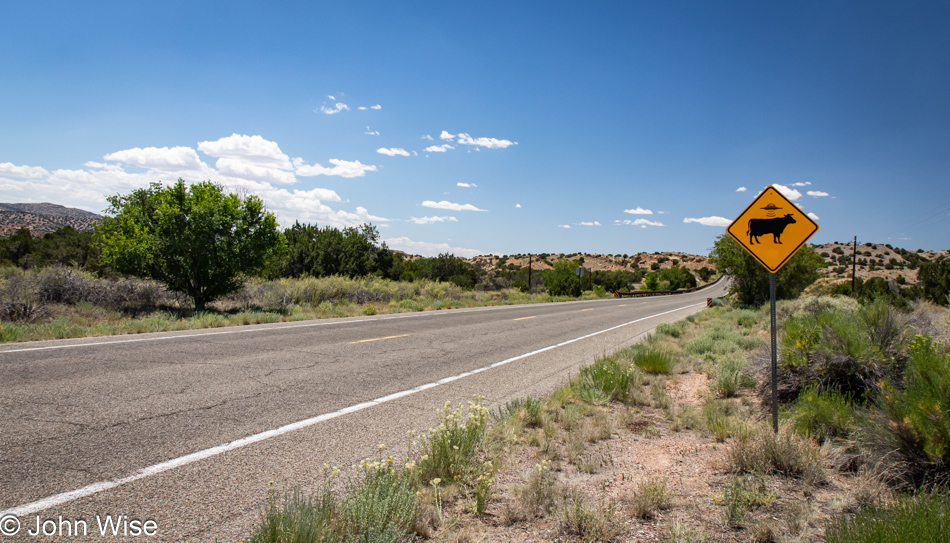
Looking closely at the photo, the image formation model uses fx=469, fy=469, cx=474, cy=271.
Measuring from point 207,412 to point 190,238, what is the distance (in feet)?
41.1

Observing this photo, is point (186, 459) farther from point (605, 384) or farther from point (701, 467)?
point (605, 384)

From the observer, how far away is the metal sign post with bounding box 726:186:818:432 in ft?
16.8

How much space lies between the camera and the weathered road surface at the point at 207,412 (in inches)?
128

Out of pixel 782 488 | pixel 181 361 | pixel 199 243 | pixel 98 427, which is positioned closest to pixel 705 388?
pixel 782 488

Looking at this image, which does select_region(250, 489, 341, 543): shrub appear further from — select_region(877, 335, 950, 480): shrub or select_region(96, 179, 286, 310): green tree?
select_region(96, 179, 286, 310): green tree

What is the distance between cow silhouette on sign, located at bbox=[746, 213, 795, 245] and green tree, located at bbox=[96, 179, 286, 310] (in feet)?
52.0

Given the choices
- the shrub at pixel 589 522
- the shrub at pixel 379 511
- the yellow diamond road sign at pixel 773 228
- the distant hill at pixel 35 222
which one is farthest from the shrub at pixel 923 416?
the distant hill at pixel 35 222

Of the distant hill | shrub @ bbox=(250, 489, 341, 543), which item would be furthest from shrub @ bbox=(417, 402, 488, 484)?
the distant hill

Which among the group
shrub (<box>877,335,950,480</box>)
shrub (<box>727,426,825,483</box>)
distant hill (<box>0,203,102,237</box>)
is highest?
distant hill (<box>0,203,102,237</box>)

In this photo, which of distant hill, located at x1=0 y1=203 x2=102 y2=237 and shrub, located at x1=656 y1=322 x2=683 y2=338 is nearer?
shrub, located at x1=656 y1=322 x2=683 y2=338

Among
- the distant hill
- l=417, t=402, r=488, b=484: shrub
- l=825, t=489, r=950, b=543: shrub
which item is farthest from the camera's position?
the distant hill

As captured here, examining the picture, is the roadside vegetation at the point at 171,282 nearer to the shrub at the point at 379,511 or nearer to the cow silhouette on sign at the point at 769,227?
the shrub at the point at 379,511

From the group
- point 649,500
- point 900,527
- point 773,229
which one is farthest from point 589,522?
point 773,229

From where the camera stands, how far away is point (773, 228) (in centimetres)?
512
